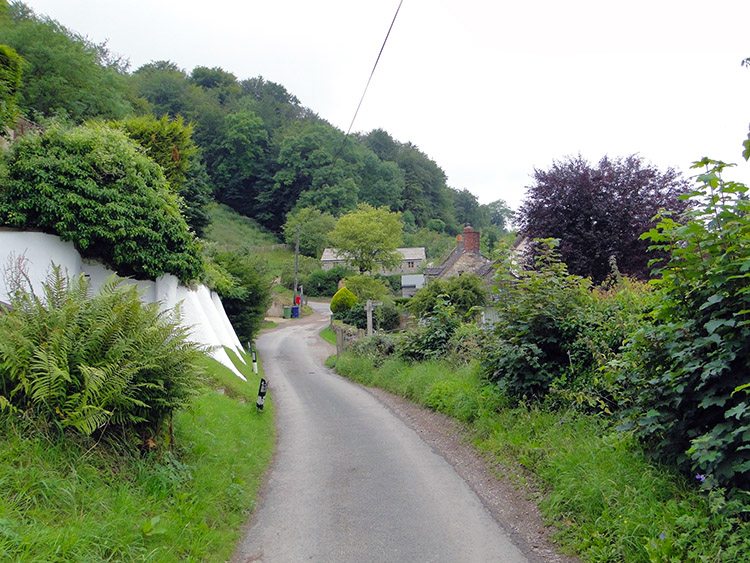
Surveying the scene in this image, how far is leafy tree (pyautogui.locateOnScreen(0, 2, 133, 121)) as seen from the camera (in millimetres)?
25453

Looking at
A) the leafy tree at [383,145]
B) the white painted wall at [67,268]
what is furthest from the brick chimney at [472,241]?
the leafy tree at [383,145]

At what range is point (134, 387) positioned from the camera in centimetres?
499

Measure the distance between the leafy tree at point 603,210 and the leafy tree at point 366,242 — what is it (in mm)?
45237

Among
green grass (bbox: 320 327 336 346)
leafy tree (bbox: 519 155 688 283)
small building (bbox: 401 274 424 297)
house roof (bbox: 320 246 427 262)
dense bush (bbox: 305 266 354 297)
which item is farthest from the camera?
house roof (bbox: 320 246 427 262)

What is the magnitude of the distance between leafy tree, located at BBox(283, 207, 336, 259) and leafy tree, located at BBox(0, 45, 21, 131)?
201 ft

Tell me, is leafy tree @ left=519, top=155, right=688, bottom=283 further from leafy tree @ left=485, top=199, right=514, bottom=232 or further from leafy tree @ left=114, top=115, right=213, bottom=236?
leafy tree @ left=485, top=199, right=514, bottom=232

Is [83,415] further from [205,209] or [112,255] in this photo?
[205,209]

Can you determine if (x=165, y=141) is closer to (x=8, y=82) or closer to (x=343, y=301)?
(x=8, y=82)

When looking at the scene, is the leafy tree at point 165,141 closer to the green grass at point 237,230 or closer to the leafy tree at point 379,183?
the green grass at point 237,230

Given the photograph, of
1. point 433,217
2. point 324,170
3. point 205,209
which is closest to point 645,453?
point 205,209

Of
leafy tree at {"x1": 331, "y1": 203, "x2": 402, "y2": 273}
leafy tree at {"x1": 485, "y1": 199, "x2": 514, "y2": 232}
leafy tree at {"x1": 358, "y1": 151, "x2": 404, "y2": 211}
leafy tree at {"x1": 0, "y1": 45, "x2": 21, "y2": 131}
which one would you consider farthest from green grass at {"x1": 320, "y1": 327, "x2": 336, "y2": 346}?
leafy tree at {"x1": 485, "y1": 199, "x2": 514, "y2": 232}

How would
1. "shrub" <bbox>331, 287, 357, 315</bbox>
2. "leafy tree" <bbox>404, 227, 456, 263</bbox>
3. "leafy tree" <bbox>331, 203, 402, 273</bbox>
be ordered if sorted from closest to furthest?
1. "shrub" <bbox>331, 287, 357, 315</bbox>
2. "leafy tree" <bbox>331, 203, 402, 273</bbox>
3. "leafy tree" <bbox>404, 227, 456, 263</bbox>

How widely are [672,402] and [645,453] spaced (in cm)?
69

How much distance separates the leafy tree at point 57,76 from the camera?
2545cm
